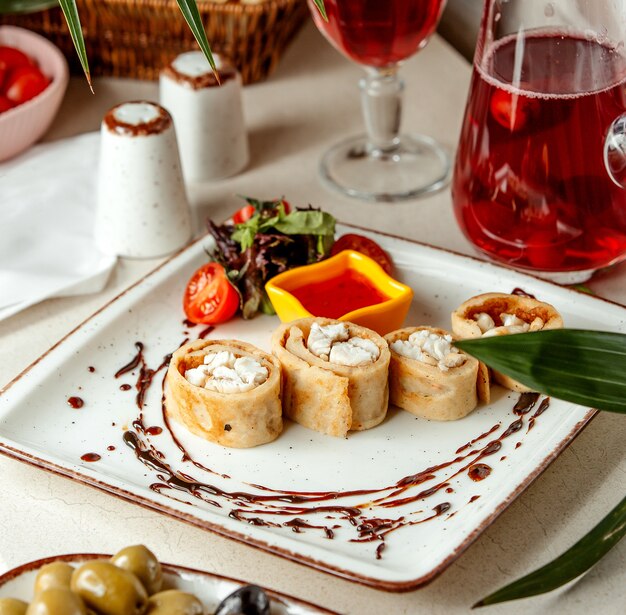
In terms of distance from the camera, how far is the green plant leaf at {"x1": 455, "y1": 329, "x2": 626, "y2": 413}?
3.42ft

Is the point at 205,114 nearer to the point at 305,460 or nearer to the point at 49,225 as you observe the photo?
the point at 49,225

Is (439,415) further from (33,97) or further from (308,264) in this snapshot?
(33,97)

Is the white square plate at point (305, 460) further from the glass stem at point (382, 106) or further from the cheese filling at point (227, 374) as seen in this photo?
the glass stem at point (382, 106)

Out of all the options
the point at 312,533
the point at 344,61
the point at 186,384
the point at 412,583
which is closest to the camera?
the point at 412,583

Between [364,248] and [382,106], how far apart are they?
1.48 feet

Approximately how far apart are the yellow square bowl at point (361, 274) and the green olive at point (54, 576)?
612 mm

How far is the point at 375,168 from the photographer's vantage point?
6.83 ft

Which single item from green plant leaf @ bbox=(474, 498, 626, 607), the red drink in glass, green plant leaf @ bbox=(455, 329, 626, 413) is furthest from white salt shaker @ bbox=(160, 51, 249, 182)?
green plant leaf @ bbox=(474, 498, 626, 607)

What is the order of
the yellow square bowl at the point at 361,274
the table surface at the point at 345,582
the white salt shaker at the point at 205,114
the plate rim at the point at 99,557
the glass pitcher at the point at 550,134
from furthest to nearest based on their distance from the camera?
1. the white salt shaker at the point at 205,114
2. the yellow square bowl at the point at 361,274
3. the glass pitcher at the point at 550,134
4. the table surface at the point at 345,582
5. the plate rim at the point at 99,557

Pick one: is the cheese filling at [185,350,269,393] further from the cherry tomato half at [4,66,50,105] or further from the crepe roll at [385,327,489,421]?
the cherry tomato half at [4,66,50,105]

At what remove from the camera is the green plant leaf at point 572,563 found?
3.33 ft

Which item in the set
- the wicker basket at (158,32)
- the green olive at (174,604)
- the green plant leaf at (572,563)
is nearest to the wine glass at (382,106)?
the wicker basket at (158,32)

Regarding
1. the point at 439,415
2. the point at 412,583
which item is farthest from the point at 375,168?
the point at 412,583

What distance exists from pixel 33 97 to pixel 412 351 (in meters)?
1.14
